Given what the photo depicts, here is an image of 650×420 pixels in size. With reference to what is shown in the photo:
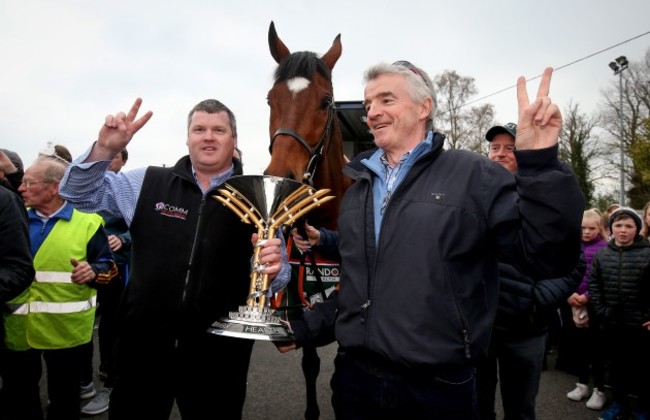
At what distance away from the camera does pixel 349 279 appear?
5.76ft

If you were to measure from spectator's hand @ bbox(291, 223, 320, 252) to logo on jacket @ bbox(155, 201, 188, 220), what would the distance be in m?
0.68

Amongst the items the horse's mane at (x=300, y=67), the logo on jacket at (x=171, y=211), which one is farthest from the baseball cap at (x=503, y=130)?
the logo on jacket at (x=171, y=211)

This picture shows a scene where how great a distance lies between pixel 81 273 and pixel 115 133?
1566 millimetres

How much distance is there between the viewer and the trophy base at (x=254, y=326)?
1.75m

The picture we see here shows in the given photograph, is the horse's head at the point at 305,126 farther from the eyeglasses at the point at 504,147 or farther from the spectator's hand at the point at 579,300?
the spectator's hand at the point at 579,300

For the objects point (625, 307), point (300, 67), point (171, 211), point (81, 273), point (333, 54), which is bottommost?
point (625, 307)

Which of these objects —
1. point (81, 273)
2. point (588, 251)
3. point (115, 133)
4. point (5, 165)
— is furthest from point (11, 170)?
point (588, 251)

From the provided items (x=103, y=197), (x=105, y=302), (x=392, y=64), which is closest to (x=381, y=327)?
(x=392, y=64)

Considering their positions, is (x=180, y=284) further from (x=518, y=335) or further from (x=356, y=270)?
(x=518, y=335)

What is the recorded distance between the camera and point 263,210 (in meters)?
2.14

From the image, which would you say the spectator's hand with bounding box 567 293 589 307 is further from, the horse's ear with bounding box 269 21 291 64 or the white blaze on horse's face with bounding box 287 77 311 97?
the horse's ear with bounding box 269 21 291 64

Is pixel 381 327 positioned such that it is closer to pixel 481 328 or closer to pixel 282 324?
pixel 481 328

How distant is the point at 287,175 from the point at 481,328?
1618mm

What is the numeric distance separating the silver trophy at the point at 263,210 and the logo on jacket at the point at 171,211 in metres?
0.32
